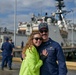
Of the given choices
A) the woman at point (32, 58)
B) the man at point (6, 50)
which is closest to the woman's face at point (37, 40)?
the woman at point (32, 58)

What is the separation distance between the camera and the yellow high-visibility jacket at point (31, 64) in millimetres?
4617

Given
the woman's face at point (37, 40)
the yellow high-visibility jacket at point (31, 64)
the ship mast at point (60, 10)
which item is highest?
the ship mast at point (60, 10)

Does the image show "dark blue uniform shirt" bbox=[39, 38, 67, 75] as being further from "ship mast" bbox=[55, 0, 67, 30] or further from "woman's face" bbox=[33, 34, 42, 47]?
"ship mast" bbox=[55, 0, 67, 30]

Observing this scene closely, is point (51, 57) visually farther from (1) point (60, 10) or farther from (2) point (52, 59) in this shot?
(1) point (60, 10)

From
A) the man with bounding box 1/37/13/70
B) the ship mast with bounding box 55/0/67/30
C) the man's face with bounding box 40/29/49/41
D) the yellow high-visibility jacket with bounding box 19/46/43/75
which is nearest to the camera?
the yellow high-visibility jacket with bounding box 19/46/43/75

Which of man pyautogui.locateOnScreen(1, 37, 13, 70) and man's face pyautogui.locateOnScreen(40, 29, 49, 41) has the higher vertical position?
man's face pyautogui.locateOnScreen(40, 29, 49, 41)

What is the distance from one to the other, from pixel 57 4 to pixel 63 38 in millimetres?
12125

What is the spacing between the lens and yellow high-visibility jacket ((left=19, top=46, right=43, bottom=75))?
4617 mm

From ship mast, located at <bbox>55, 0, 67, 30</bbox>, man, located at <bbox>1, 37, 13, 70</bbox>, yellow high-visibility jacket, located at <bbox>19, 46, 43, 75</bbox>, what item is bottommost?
man, located at <bbox>1, 37, 13, 70</bbox>

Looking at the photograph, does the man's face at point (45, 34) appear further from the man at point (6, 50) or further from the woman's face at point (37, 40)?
the man at point (6, 50)

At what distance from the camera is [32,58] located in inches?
183

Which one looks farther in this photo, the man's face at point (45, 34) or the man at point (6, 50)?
the man at point (6, 50)

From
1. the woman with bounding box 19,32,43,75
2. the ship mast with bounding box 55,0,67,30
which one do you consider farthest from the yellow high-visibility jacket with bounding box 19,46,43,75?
the ship mast with bounding box 55,0,67,30

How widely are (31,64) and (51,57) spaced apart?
1.13 feet
